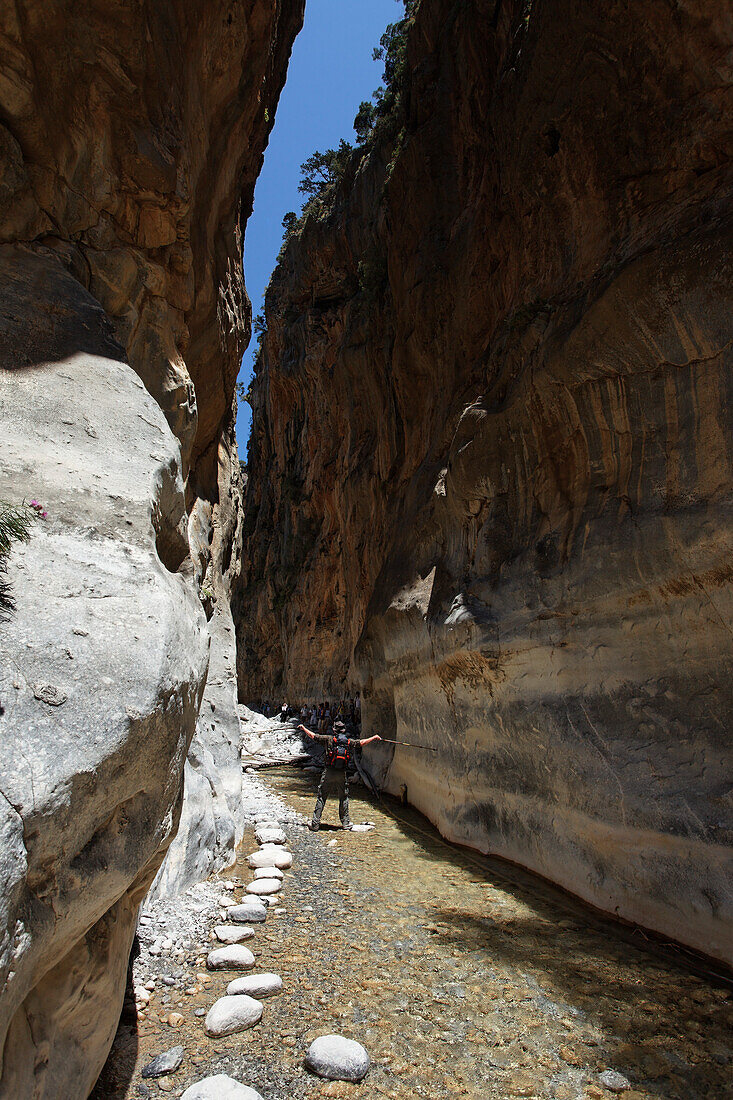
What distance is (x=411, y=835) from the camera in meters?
8.97

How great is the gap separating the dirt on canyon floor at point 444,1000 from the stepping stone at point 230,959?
0.35 feet

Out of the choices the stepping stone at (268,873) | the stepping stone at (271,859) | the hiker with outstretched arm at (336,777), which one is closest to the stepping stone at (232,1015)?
the stepping stone at (268,873)

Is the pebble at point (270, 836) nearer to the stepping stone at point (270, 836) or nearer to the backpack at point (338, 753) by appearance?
the stepping stone at point (270, 836)

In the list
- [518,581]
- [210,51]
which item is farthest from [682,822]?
[210,51]

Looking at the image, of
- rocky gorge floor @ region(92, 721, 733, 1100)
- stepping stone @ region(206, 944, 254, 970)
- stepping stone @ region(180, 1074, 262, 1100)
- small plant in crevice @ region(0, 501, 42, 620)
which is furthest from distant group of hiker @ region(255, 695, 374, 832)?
small plant in crevice @ region(0, 501, 42, 620)

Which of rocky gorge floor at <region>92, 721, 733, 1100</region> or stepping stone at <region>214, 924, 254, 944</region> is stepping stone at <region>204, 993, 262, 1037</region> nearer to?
rocky gorge floor at <region>92, 721, 733, 1100</region>

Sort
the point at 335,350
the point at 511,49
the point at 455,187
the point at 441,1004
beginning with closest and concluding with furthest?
the point at 441,1004 → the point at 511,49 → the point at 455,187 → the point at 335,350

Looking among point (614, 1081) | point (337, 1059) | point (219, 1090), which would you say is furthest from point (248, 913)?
point (614, 1081)

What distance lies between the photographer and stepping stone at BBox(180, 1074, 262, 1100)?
2895 millimetres

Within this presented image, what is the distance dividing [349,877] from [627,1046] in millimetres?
3830

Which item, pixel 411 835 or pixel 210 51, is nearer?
pixel 210 51

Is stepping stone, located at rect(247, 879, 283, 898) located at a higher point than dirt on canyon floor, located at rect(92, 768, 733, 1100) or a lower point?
lower

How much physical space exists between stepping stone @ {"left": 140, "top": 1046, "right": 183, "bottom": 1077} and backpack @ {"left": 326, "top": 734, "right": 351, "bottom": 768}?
20.5 feet

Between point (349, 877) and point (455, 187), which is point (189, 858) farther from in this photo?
point (455, 187)
